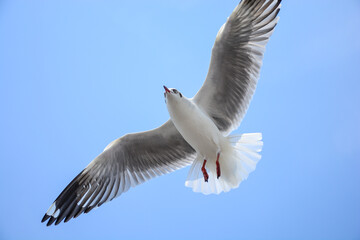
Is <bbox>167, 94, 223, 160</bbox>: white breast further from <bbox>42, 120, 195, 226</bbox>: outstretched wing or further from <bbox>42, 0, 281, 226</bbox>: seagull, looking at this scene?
<bbox>42, 120, 195, 226</bbox>: outstretched wing

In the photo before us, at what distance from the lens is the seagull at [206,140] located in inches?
158

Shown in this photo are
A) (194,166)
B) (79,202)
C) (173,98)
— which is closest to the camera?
(173,98)

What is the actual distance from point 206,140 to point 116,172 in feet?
3.44

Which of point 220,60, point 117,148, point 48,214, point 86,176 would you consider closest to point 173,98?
point 220,60

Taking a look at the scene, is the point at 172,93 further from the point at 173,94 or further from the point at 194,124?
the point at 194,124

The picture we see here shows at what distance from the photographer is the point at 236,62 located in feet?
13.4

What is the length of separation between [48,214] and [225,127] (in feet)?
6.22

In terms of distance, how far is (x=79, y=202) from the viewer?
4566 mm

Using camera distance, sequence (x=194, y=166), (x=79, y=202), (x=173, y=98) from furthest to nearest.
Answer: (x=79, y=202)
(x=194, y=166)
(x=173, y=98)

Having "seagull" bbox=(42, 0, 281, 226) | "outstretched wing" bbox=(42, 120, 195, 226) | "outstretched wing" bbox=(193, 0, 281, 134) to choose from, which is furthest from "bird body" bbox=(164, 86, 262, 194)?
"outstretched wing" bbox=(42, 120, 195, 226)

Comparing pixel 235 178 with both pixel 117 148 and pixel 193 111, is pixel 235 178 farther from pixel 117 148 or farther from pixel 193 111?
pixel 117 148

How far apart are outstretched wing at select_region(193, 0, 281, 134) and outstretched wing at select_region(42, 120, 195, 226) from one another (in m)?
0.50

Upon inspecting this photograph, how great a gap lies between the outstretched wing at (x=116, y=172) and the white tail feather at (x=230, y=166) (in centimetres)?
33

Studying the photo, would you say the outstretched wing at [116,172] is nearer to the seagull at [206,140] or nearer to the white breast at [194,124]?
the seagull at [206,140]
